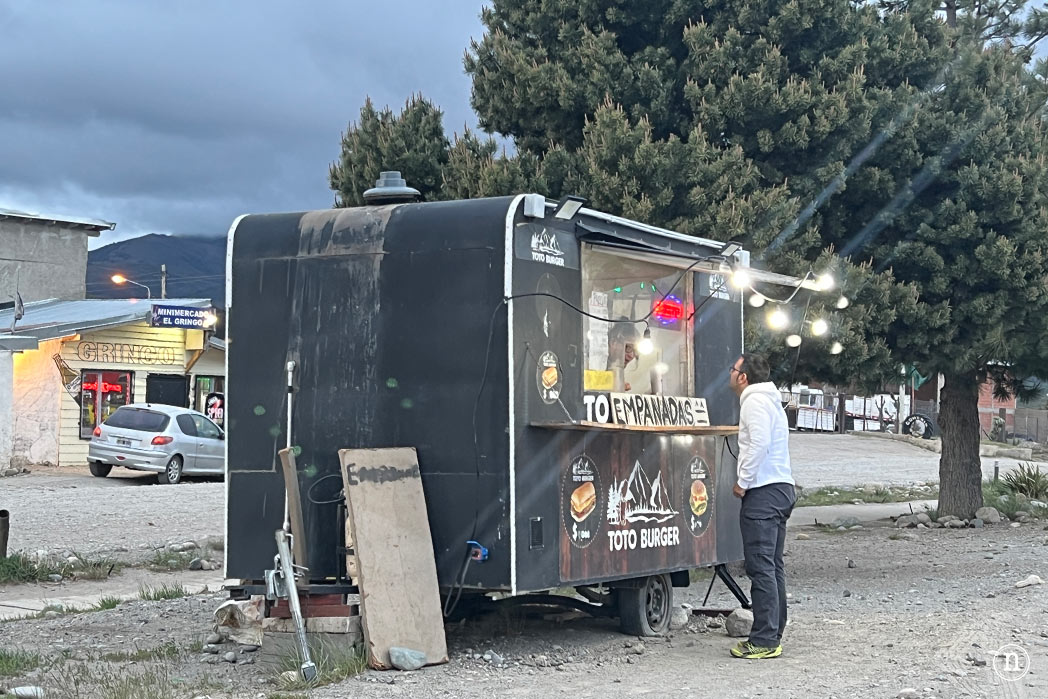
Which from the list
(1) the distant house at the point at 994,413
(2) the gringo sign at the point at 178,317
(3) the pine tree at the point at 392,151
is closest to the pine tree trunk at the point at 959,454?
(3) the pine tree at the point at 392,151

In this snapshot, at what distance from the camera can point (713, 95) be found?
13.0 m

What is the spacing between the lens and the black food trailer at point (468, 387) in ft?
26.8

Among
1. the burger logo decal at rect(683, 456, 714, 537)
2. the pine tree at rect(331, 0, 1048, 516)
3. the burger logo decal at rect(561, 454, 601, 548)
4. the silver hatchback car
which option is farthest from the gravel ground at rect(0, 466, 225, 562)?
the burger logo decal at rect(561, 454, 601, 548)

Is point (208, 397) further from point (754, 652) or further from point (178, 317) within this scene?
point (754, 652)

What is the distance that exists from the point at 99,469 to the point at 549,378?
Answer: 2024 centimetres

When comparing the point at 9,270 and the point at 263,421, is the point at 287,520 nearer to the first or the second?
the point at 263,421

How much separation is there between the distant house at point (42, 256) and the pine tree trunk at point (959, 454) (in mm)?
27336

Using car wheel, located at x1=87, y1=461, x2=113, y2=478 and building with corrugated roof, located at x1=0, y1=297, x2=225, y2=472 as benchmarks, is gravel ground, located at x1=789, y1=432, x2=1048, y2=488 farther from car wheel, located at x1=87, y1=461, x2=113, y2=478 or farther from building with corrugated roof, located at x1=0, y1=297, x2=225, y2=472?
car wheel, located at x1=87, y1=461, x2=113, y2=478

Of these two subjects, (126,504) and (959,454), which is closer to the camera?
(959,454)

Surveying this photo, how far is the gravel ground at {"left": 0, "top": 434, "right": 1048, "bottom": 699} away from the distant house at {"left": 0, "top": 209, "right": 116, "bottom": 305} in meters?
23.9

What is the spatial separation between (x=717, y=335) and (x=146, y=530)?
373 inches

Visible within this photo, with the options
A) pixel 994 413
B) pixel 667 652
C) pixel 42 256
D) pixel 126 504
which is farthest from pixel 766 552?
pixel 994 413

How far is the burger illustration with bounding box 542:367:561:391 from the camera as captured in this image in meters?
8.36

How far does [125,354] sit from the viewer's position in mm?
30297
